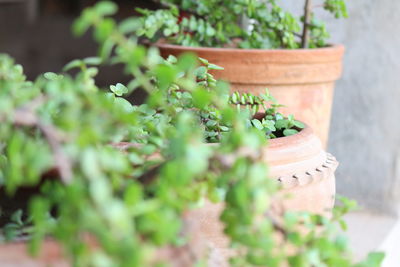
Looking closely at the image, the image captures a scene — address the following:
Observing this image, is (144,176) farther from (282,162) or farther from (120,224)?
(282,162)

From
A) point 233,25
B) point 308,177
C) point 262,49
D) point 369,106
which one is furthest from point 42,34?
point 308,177

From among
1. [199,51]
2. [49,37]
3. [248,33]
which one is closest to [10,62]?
[199,51]

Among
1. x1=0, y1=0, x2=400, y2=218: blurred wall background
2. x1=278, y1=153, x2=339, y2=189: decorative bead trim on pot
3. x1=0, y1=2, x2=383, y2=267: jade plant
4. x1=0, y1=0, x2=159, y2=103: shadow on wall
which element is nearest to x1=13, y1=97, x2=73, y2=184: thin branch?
x1=0, y1=2, x2=383, y2=267: jade plant

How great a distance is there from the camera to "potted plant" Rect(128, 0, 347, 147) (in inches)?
58.0

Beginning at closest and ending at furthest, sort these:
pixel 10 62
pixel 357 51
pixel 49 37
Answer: pixel 10 62
pixel 357 51
pixel 49 37

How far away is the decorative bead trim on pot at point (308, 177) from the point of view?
82cm

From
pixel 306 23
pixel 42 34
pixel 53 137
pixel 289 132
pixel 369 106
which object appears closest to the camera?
pixel 53 137

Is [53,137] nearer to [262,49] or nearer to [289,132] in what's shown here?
[289,132]

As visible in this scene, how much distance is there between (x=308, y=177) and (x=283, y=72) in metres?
0.68

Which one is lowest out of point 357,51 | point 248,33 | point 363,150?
point 363,150

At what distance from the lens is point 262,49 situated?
1.55 meters

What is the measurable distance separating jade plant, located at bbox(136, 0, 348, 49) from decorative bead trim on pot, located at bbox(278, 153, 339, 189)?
0.76 m

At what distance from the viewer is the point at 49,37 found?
6.86 m

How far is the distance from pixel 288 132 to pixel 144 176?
1.40ft
